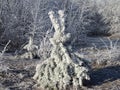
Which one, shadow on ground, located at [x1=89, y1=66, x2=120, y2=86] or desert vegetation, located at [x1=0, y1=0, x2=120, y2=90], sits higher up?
desert vegetation, located at [x1=0, y1=0, x2=120, y2=90]

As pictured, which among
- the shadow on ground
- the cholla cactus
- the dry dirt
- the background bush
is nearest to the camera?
the cholla cactus

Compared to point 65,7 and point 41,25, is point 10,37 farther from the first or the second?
point 65,7

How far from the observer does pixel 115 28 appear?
12.7 meters

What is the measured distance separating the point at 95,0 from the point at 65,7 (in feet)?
13.1

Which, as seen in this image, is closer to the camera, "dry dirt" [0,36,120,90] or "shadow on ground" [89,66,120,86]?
"dry dirt" [0,36,120,90]

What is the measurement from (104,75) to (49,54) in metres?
1.28

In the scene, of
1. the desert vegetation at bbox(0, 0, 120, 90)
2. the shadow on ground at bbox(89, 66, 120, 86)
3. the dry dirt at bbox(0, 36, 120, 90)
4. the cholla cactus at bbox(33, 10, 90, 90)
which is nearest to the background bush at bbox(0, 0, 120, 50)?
the desert vegetation at bbox(0, 0, 120, 90)

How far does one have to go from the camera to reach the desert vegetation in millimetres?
5188

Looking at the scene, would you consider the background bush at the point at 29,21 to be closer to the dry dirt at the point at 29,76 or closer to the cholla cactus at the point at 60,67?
the dry dirt at the point at 29,76

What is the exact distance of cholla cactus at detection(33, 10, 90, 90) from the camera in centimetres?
513

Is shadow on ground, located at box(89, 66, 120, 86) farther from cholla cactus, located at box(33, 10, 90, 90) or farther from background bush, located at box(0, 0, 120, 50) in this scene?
background bush, located at box(0, 0, 120, 50)

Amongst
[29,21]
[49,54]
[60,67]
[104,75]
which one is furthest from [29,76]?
[29,21]

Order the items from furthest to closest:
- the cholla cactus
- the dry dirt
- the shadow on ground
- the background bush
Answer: the background bush, the shadow on ground, the dry dirt, the cholla cactus

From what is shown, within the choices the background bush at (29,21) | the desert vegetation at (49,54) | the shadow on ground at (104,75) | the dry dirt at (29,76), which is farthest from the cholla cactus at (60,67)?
the background bush at (29,21)
